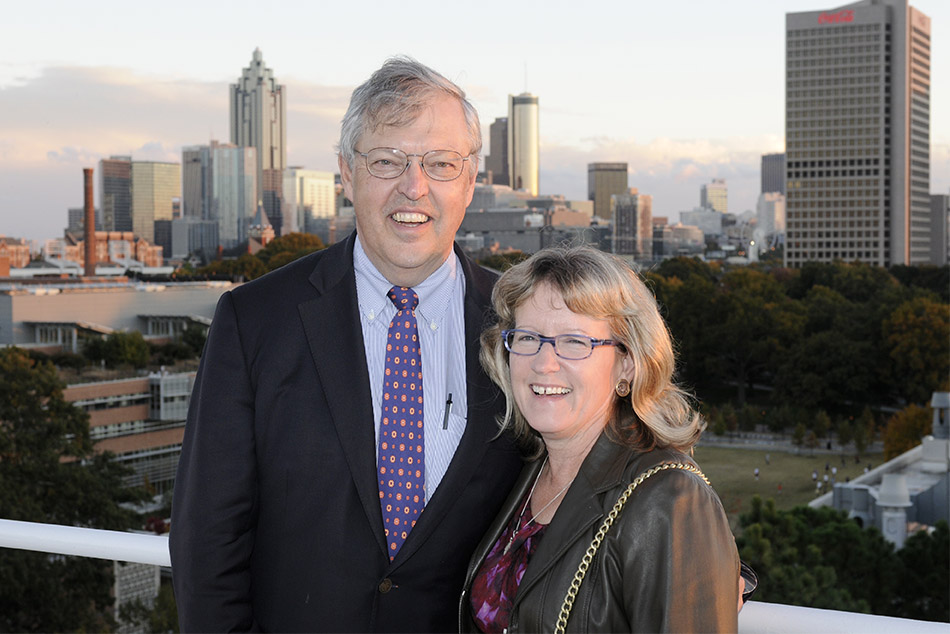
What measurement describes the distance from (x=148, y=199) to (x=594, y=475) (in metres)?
113

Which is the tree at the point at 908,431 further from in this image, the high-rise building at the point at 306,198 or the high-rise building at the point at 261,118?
the high-rise building at the point at 261,118

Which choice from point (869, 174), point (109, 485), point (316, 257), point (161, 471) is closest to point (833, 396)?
point (161, 471)

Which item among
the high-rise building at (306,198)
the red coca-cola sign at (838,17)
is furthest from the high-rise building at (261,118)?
the red coca-cola sign at (838,17)

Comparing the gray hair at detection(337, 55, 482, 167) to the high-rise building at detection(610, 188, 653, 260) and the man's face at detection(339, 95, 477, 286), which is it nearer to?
the man's face at detection(339, 95, 477, 286)

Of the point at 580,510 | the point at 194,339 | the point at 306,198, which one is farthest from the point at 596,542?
the point at 306,198

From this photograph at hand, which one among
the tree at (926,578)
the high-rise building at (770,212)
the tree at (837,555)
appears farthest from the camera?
the high-rise building at (770,212)

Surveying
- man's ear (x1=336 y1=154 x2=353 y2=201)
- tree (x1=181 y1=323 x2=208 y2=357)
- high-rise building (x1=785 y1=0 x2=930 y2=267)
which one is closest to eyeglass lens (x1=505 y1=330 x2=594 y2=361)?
man's ear (x1=336 y1=154 x2=353 y2=201)

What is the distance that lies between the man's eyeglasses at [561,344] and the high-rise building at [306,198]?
98.7 meters

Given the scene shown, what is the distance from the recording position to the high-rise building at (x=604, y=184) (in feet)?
281

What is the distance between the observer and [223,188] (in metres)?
110

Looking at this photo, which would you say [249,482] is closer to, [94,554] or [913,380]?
[94,554]

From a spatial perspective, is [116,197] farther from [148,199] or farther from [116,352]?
[116,352]

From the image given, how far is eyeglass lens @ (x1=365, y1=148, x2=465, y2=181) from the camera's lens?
6.60 feet

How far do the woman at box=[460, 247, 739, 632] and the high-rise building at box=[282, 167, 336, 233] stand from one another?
324ft
